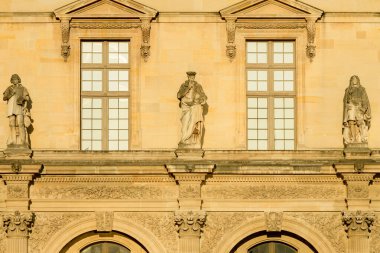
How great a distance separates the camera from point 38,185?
1350 inches

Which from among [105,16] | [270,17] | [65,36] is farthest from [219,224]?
[65,36]

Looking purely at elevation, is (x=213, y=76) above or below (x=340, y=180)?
above

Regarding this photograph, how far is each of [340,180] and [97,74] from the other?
19.9ft

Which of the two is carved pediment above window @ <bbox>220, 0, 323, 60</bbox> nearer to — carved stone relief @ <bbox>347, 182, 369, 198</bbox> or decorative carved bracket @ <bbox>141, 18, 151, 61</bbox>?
decorative carved bracket @ <bbox>141, 18, 151, 61</bbox>

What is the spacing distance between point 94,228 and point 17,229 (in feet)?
5.62

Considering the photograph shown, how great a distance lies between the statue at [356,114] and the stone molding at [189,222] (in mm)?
3660

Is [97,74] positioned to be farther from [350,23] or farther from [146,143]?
[350,23]

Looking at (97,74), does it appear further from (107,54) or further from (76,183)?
(76,183)

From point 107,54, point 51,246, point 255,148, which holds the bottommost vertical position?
point 51,246

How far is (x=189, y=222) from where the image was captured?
34.0 metres

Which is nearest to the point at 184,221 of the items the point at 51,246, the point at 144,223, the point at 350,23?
the point at 144,223

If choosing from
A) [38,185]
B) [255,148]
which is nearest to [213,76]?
[255,148]

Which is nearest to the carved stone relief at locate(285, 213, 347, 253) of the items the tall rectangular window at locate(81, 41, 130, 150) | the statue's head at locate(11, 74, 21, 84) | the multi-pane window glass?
the multi-pane window glass

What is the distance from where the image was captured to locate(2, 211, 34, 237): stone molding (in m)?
34.0
